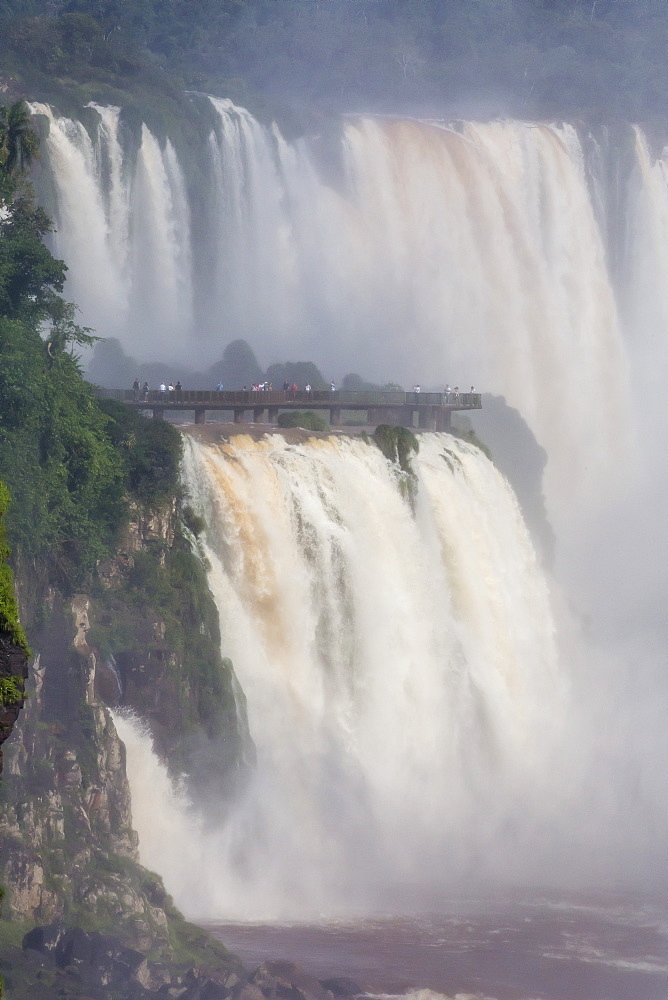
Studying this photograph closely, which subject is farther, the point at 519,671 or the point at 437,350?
the point at 437,350

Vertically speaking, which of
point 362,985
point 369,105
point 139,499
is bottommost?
point 362,985

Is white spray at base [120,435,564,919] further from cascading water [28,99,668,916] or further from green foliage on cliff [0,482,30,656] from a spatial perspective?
green foliage on cliff [0,482,30,656]

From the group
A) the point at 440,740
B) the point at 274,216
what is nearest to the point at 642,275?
the point at 274,216

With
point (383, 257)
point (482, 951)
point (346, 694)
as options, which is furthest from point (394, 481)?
point (383, 257)

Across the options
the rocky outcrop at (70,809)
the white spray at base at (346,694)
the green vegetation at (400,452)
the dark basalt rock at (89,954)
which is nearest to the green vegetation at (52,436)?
the white spray at base at (346,694)

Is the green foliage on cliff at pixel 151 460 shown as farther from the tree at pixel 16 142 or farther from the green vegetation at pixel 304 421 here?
the green vegetation at pixel 304 421

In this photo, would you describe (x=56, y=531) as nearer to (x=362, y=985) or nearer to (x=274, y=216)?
(x=362, y=985)

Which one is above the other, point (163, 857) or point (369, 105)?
point (369, 105)

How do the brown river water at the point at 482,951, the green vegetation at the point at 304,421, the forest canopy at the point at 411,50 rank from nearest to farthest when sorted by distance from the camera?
the brown river water at the point at 482,951 < the green vegetation at the point at 304,421 < the forest canopy at the point at 411,50
